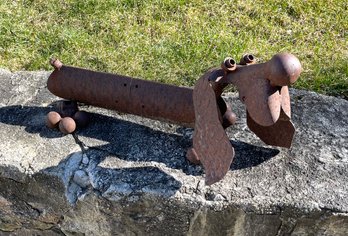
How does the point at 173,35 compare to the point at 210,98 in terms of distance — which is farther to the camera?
the point at 173,35

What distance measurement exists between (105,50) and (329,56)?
5.36ft

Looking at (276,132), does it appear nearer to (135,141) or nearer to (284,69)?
(284,69)

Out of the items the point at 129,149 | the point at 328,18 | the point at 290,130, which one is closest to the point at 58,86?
the point at 129,149

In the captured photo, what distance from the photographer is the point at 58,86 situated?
2.57 m

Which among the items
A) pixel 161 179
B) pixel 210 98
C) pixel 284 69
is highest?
pixel 284 69

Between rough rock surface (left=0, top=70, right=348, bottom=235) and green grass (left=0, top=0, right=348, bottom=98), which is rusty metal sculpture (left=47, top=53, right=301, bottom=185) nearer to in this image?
rough rock surface (left=0, top=70, right=348, bottom=235)

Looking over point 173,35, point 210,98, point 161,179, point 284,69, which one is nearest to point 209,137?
point 210,98

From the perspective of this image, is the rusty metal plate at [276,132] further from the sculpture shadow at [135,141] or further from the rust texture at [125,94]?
the rust texture at [125,94]

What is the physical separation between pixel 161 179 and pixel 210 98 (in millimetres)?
448

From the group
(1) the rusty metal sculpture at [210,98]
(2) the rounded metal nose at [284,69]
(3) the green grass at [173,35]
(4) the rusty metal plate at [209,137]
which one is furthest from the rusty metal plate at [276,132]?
(3) the green grass at [173,35]

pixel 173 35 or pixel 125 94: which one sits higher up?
pixel 125 94

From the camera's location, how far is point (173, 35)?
3.88 metres

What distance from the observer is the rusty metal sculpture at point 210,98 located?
1947 millimetres

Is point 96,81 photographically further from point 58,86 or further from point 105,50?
point 105,50
